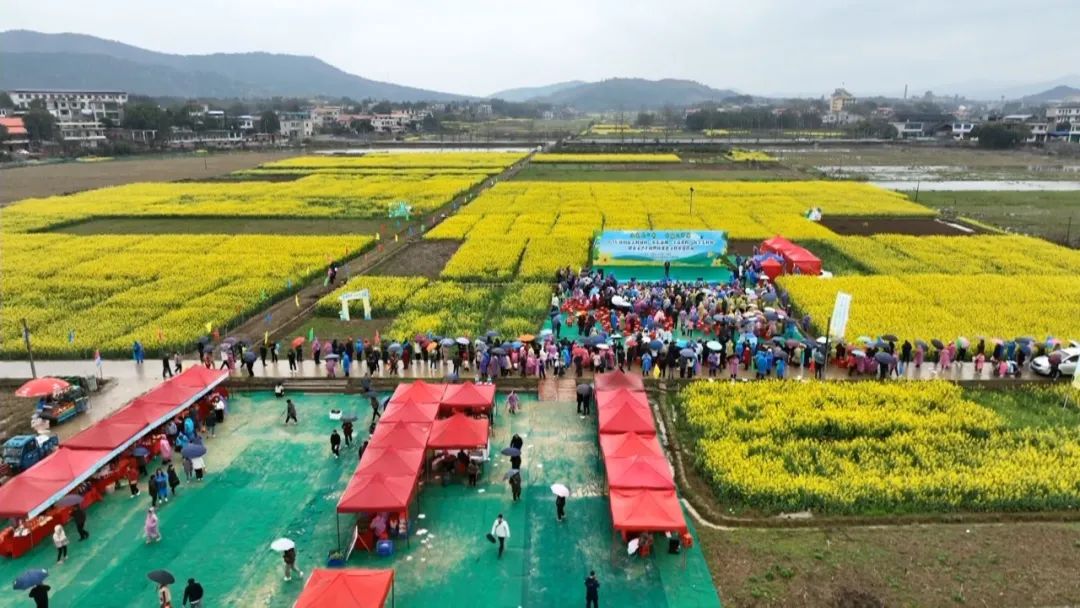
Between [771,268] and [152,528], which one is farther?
[771,268]

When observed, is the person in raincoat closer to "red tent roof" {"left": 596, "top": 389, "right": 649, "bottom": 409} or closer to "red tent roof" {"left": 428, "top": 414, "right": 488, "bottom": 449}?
"red tent roof" {"left": 428, "top": 414, "right": 488, "bottom": 449}

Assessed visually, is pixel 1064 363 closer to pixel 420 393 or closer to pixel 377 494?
pixel 420 393

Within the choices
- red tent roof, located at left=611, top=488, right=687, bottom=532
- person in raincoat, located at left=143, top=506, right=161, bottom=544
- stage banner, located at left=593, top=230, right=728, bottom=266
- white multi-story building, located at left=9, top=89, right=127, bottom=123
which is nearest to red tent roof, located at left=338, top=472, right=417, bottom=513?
person in raincoat, located at left=143, top=506, right=161, bottom=544

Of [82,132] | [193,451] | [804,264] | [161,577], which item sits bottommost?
[161,577]

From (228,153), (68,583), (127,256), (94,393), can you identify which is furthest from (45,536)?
(228,153)

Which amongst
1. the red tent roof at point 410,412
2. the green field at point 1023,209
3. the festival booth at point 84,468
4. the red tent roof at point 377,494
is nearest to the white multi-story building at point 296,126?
the green field at point 1023,209

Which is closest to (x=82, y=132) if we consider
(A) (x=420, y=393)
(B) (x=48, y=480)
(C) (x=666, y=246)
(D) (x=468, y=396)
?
(C) (x=666, y=246)
